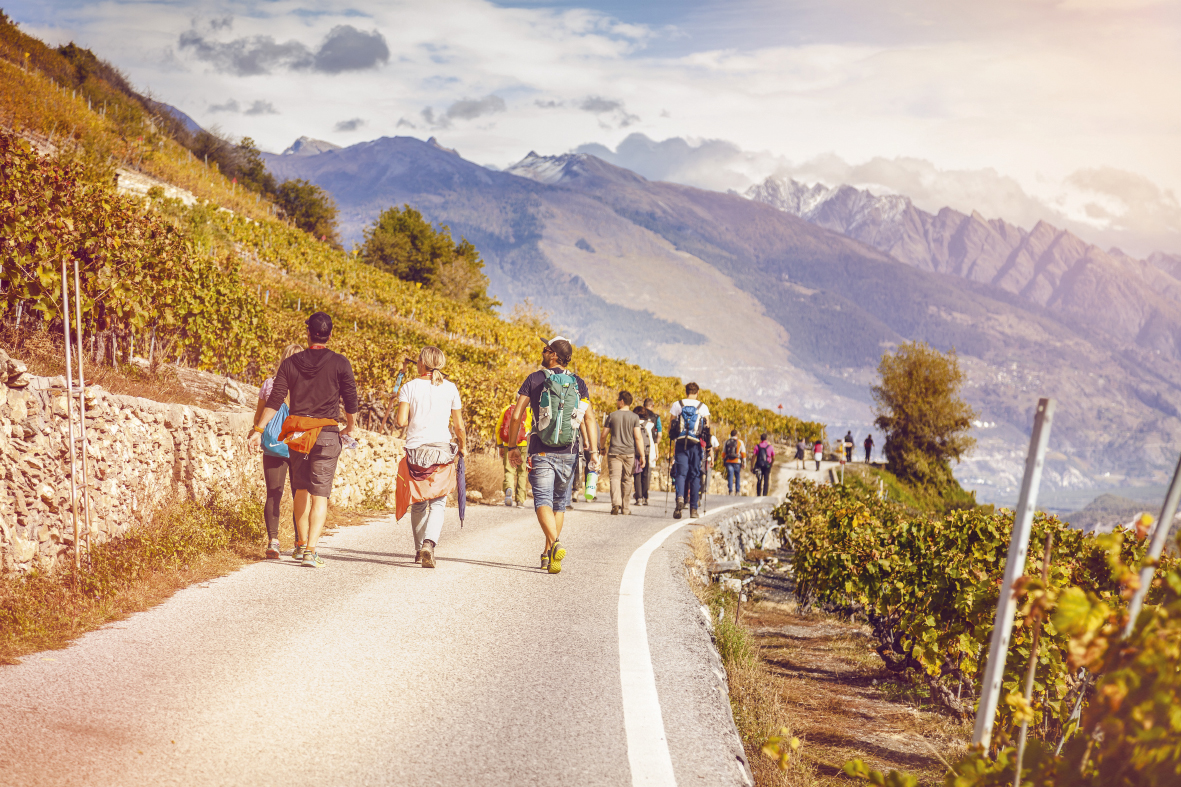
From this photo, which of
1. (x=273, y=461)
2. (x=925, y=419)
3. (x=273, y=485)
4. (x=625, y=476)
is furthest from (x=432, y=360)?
(x=925, y=419)

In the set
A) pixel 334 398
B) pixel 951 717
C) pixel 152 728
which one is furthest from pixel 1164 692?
pixel 334 398

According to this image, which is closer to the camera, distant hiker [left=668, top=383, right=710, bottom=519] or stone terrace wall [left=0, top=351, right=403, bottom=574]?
stone terrace wall [left=0, top=351, right=403, bottom=574]

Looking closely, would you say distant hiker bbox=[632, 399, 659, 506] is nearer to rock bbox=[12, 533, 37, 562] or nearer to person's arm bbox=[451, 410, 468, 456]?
person's arm bbox=[451, 410, 468, 456]

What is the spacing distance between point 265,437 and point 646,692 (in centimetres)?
464

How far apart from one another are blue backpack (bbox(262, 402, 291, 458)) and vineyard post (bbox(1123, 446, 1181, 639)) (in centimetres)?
685

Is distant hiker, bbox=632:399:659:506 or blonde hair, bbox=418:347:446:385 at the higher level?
blonde hair, bbox=418:347:446:385

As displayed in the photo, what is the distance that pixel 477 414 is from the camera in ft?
67.6

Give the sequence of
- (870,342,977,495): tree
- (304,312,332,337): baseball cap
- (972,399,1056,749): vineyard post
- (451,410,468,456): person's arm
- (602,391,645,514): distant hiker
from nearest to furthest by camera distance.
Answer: (972,399,1056,749): vineyard post
(304,312,332,337): baseball cap
(451,410,468,456): person's arm
(602,391,645,514): distant hiker
(870,342,977,495): tree

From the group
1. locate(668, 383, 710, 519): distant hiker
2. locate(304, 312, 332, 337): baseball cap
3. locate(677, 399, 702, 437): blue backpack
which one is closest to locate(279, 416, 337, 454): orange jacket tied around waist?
locate(304, 312, 332, 337): baseball cap

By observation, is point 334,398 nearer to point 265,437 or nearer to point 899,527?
point 265,437

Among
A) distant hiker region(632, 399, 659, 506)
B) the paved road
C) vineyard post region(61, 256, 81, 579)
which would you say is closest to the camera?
the paved road

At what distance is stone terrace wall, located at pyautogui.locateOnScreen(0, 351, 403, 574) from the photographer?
5.99m

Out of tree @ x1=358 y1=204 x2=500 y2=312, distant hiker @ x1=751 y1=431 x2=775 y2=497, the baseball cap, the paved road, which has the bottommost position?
distant hiker @ x1=751 y1=431 x2=775 y2=497

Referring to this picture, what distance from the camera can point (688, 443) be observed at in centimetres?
1523
